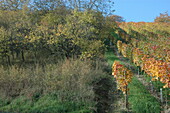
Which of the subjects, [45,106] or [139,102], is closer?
[139,102]

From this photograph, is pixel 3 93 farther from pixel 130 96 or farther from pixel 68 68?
pixel 130 96

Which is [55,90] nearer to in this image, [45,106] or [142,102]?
[45,106]

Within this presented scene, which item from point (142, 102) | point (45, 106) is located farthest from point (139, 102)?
point (45, 106)

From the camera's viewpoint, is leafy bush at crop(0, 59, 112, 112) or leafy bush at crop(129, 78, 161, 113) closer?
leafy bush at crop(129, 78, 161, 113)

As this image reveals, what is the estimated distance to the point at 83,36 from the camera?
1288cm

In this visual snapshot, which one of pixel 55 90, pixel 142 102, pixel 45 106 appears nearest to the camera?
pixel 142 102

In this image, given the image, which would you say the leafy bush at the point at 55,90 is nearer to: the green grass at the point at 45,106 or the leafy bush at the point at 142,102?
the green grass at the point at 45,106

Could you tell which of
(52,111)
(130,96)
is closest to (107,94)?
(130,96)

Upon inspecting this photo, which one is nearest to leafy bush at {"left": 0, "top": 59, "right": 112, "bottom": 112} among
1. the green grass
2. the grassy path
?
the green grass

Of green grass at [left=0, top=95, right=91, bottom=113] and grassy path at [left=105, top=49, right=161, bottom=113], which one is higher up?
grassy path at [left=105, top=49, right=161, bottom=113]

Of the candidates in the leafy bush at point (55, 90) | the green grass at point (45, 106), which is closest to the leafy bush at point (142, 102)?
the leafy bush at point (55, 90)

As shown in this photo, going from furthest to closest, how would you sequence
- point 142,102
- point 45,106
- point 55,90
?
point 55,90, point 45,106, point 142,102

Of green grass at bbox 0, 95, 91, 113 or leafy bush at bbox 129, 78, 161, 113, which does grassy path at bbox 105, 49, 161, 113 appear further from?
green grass at bbox 0, 95, 91, 113

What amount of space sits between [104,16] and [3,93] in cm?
1515
